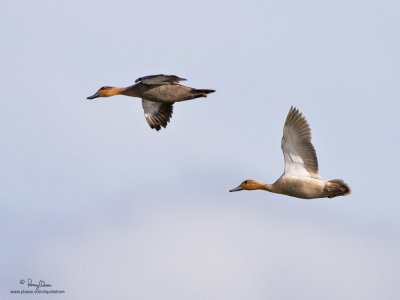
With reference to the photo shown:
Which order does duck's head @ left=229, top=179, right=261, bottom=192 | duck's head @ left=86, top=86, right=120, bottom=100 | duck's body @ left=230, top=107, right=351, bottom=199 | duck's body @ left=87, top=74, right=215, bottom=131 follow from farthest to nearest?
1. duck's head @ left=86, top=86, right=120, bottom=100
2. duck's body @ left=87, top=74, right=215, bottom=131
3. duck's head @ left=229, top=179, right=261, bottom=192
4. duck's body @ left=230, top=107, right=351, bottom=199

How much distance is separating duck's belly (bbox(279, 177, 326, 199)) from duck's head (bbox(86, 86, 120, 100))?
189 inches

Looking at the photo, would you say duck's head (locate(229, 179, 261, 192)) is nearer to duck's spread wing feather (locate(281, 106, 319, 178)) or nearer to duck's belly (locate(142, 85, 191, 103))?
duck's spread wing feather (locate(281, 106, 319, 178))

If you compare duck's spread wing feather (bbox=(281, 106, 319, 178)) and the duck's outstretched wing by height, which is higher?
the duck's outstretched wing

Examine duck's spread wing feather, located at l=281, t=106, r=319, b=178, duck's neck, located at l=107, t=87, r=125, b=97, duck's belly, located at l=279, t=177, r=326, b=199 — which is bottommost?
duck's belly, located at l=279, t=177, r=326, b=199

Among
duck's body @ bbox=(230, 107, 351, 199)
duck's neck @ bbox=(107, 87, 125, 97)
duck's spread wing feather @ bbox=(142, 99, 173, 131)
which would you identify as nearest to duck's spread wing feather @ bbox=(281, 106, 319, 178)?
duck's body @ bbox=(230, 107, 351, 199)

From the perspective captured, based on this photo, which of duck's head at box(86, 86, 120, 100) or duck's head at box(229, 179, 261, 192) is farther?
duck's head at box(86, 86, 120, 100)

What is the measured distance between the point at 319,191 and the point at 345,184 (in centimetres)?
46

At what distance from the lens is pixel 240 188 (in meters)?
21.9

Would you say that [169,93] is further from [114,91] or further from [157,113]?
[157,113]

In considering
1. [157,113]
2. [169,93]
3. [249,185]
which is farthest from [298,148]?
[157,113]

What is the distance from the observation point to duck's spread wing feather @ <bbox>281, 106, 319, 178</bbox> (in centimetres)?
2053

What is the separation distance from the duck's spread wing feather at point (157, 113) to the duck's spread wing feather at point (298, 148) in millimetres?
4728

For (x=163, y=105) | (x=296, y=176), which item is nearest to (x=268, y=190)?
(x=296, y=176)

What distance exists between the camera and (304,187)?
20328mm
